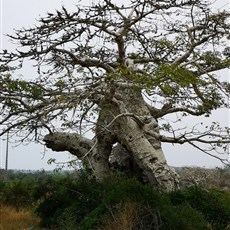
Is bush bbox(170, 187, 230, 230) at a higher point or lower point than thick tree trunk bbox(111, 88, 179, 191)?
lower

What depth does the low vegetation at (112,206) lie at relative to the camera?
300 inches

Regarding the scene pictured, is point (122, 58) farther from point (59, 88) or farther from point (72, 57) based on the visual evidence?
point (59, 88)

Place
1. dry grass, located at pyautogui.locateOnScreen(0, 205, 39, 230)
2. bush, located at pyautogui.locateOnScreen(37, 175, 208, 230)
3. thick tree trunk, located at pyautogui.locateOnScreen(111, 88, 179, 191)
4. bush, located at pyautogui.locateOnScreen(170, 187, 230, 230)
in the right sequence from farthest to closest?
thick tree trunk, located at pyautogui.locateOnScreen(111, 88, 179, 191) → dry grass, located at pyautogui.locateOnScreen(0, 205, 39, 230) → bush, located at pyautogui.locateOnScreen(170, 187, 230, 230) → bush, located at pyautogui.locateOnScreen(37, 175, 208, 230)

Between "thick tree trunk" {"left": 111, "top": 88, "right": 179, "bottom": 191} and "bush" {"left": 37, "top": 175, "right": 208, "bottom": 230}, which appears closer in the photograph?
"bush" {"left": 37, "top": 175, "right": 208, "bottom": 230}

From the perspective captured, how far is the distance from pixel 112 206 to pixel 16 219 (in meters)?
3.78

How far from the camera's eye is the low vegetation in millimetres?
7613

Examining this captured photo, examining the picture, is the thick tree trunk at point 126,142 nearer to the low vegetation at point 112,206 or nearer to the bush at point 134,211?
the low vegetation at point 112,206

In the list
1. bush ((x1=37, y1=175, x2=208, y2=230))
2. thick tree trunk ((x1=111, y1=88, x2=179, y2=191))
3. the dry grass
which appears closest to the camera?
bush ((x1=37, y1=175, x2=208, y2=230))

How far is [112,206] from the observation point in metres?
7.93

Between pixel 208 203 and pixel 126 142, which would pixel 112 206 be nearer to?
pixel 208 203

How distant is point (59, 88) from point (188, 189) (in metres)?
3.15

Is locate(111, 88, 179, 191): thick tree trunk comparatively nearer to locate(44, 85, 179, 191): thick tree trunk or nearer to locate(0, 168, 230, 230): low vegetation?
→ locate(44, 85, 179, 191): thick tree trunk

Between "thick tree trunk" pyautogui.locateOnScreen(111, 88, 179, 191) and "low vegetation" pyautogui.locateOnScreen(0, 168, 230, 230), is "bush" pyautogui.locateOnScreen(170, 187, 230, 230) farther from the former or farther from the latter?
"thick tree trunk" pyautogui.locateOnScreen(111, 88, 179, 191)

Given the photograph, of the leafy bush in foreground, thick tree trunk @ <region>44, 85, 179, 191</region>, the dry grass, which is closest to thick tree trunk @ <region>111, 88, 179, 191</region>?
thick tree trunk @ <region>44, 85, 179, 191</region>
